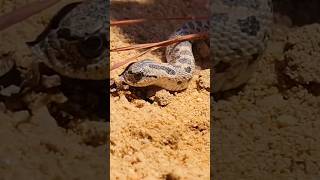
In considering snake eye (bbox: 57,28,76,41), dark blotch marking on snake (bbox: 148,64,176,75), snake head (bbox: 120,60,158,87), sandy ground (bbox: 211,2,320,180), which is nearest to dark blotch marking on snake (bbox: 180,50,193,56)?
dark blotch marking on snake (bbox: 148,64,176,75)

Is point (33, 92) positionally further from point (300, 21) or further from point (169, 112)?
point (300, 21)

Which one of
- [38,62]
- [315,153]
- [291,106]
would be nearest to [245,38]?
[291,106]

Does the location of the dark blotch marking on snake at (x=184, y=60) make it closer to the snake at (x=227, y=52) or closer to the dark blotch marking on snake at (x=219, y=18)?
the snake at (x=227, y=52)

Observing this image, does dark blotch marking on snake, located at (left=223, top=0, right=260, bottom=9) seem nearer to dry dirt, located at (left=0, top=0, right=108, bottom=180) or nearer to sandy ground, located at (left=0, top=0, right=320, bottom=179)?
sandy ground, located at (left=0, top=0, right=320, bottom=179)

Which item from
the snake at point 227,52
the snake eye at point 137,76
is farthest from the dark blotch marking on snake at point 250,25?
the snake eye at point 137,76

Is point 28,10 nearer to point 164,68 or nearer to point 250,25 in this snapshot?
point 164,68

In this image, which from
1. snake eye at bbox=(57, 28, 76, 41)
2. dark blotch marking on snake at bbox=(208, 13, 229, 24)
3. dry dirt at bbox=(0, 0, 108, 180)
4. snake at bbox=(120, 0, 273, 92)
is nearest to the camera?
dry dirt at bbox=(0, 0, 108, 180)

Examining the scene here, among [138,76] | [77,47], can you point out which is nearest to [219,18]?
[138,76]
